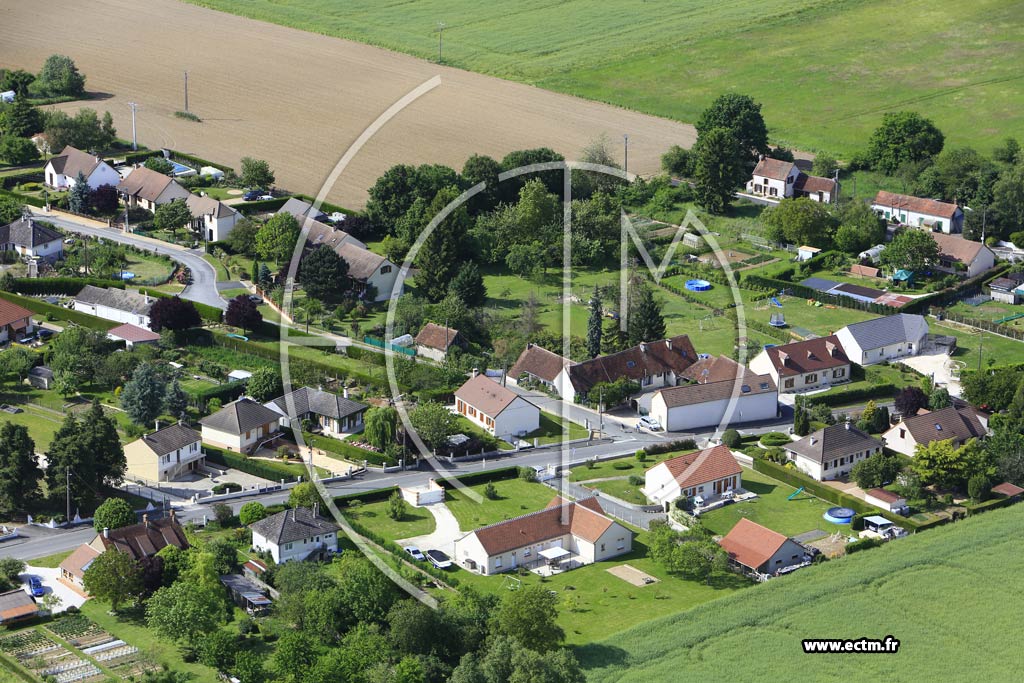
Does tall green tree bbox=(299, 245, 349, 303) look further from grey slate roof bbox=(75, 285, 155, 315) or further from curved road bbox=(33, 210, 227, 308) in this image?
grey slate roof bbox=(75, 285, 155, 315)

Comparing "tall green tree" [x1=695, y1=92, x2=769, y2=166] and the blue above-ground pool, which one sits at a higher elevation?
"tall green tree" [x1=695, y1=92, x2=769, y2=166]

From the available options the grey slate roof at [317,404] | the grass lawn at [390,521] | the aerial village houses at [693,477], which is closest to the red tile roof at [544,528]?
the grass lawn at [390,521]

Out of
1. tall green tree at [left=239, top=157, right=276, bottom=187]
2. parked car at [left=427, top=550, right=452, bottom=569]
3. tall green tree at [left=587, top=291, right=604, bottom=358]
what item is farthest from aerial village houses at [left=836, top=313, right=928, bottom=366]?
tall green tree at [left=239, top=157, right=276, bottom=187]

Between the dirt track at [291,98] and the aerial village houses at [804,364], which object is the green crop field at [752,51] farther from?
the aerial village houses at [804,364]

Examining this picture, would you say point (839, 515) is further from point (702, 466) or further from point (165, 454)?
point (165, 454)

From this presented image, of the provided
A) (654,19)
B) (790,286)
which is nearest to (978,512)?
(790,286)

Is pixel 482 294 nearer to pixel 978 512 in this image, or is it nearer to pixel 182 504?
pixel 182 504
